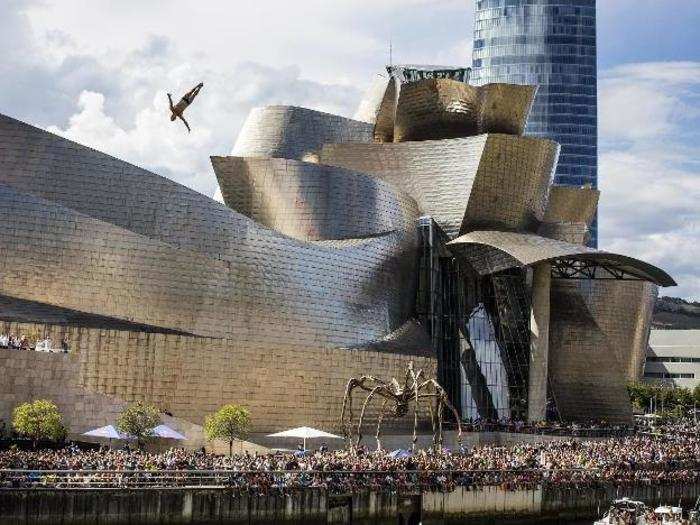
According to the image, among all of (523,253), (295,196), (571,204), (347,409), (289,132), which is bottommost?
(347,409)

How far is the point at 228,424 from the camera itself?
4409 centimetres

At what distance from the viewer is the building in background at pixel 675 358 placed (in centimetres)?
13025

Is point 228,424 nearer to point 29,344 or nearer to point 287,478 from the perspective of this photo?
point 29,344

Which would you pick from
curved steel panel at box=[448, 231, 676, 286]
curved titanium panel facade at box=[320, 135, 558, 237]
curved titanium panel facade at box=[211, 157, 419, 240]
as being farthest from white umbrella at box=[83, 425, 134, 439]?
curved titanium panel facade at box=[320, 135, 558, 237]

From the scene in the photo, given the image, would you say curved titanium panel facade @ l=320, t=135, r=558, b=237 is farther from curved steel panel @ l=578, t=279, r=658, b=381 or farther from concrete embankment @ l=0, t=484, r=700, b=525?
concrete embankment @ l=0, t=484, r=700, b=525

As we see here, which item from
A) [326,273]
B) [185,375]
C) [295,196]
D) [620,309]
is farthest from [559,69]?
[185,375]

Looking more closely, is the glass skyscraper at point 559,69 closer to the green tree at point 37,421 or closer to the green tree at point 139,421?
the green tree at point 139,421

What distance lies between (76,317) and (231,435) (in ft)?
23.8

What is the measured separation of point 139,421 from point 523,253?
79.7ft

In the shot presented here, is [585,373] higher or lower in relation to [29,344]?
higher

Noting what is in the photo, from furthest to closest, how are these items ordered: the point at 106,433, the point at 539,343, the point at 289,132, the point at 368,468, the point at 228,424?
the point at 289,132 < the point at 539,343 < the point at 228,424 < the point at 106,433 < the point at 368,468

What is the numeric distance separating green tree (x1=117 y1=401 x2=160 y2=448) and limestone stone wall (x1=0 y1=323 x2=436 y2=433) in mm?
1309

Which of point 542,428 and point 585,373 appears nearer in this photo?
point 542,428

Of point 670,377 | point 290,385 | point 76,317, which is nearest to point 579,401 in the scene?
point 290,385
